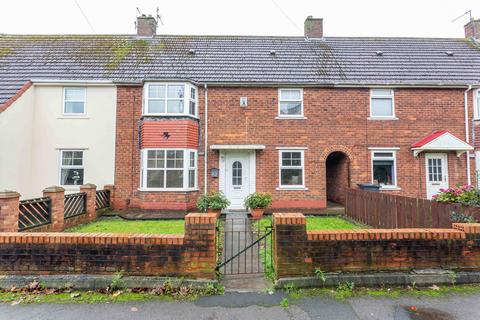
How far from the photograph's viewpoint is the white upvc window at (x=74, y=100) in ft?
40.4

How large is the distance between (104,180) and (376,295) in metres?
11.5

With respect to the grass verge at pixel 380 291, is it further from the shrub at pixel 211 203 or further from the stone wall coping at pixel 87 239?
the shrub at pixel 211 203

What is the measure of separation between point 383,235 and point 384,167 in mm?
8925

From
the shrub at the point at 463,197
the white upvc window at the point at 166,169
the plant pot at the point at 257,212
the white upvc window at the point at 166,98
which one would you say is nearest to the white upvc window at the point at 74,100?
the white upvc window at the point at 166,98

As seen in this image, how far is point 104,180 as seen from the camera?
473 inches

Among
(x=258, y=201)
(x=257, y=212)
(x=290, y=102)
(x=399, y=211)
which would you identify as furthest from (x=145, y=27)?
(x=399, y=211)

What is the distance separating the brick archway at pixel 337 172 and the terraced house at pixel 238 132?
0.10 meters

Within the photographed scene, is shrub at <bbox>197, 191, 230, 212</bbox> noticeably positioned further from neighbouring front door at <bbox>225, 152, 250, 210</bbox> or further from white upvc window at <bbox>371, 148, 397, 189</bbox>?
white upvc window at <bbox>371, 148, 397, 189</bbox>

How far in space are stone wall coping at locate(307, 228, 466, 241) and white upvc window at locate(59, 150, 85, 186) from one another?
37.5 feet

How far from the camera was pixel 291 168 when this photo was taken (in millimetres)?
12148

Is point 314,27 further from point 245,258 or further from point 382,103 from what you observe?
point 245,258

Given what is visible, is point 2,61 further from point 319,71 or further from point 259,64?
point 319,71

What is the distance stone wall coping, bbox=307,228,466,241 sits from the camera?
14.7 ft

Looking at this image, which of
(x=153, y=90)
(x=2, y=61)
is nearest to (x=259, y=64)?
(x=153, y=90)
